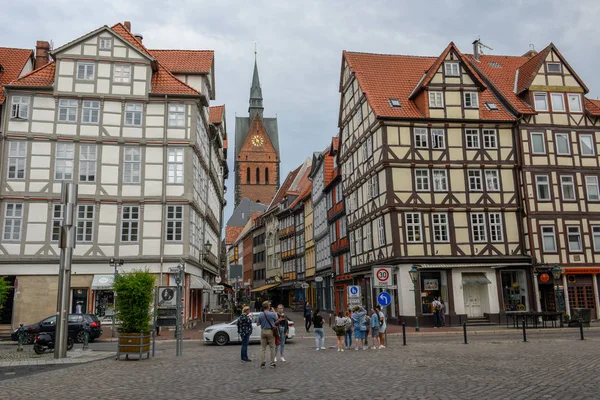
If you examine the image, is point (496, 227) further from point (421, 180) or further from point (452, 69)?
point (452, 69)

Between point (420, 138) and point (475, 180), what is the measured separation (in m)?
4.14

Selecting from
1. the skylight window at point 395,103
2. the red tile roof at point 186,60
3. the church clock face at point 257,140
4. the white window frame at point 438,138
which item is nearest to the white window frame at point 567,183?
the white window frame at point 438,138

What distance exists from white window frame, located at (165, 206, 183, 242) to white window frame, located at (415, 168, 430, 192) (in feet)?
44.7

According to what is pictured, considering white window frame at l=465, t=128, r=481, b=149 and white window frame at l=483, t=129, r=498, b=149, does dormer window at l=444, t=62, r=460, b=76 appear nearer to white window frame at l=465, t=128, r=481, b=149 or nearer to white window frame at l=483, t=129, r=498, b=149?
white window frame at l=465, t=128, r=481, b=149

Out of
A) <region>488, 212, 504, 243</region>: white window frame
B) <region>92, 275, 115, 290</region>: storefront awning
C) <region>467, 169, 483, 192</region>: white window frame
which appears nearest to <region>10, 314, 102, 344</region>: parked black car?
<region>92, 275, 115, 290</region>: storefront awning

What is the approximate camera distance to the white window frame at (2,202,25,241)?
29.5 meters

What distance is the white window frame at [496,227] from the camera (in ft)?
106

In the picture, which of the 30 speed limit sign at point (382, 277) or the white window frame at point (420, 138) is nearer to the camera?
the 30 speed limit sign at point (382, 277)

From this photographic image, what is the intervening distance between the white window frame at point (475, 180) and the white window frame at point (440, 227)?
2.49 meters

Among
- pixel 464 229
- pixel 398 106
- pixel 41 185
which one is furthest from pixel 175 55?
pixel 464 229

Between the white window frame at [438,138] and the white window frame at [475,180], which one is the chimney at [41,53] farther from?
the white window frame at [475,180]

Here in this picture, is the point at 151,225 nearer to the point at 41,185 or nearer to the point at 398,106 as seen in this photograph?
the point at 41,185

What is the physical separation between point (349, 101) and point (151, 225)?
1715 centimetres

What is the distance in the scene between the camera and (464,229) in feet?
105
